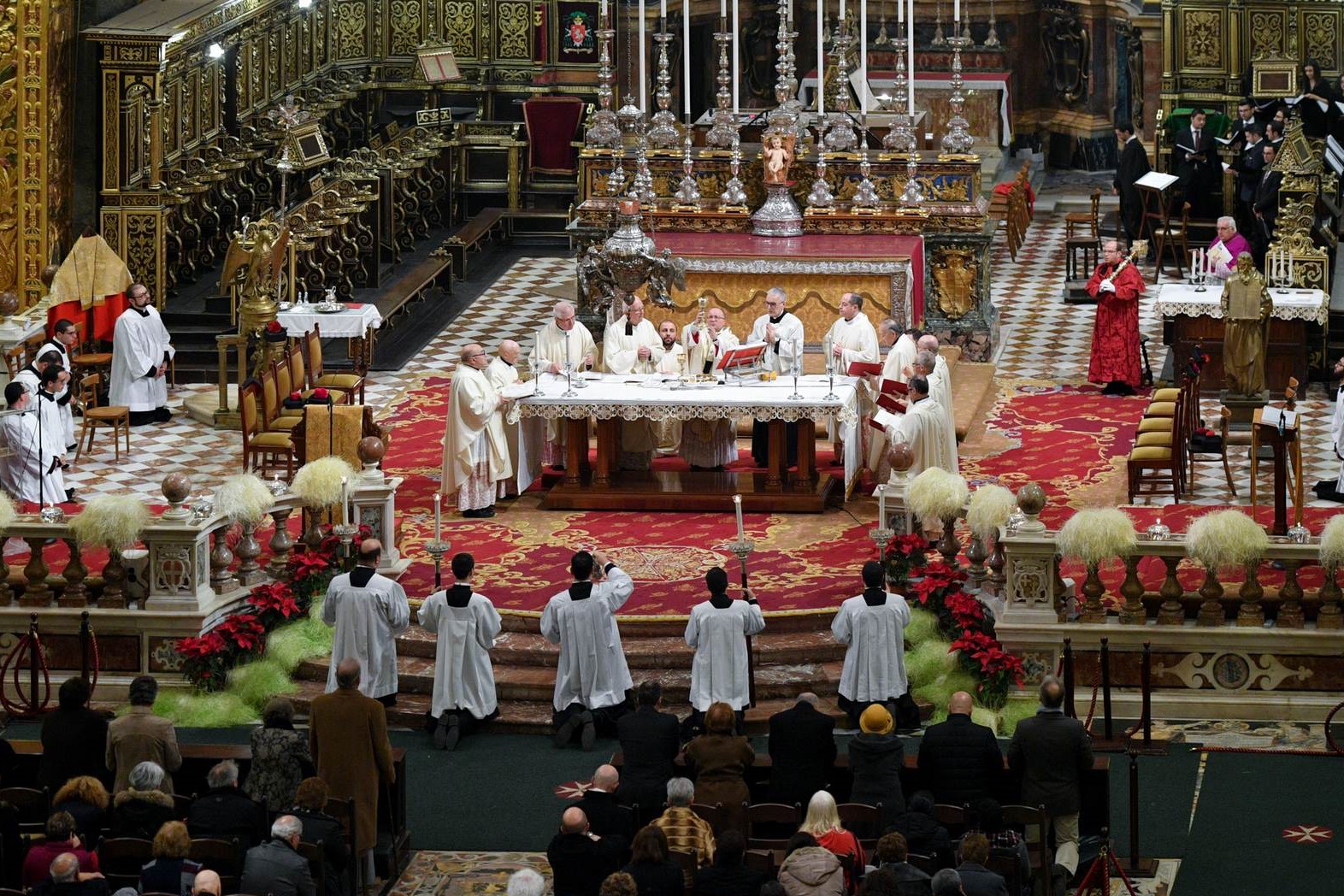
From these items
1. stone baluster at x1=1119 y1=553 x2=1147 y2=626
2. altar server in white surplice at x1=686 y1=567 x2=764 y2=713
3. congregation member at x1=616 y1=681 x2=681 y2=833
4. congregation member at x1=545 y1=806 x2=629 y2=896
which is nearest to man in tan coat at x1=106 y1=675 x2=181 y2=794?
congregation member at x1=616 y1=681 x2=681 y2=833

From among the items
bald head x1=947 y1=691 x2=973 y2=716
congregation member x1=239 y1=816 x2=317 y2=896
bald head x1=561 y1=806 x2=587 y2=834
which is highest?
bald head x1=947 y1=691 x2=973 y2=716

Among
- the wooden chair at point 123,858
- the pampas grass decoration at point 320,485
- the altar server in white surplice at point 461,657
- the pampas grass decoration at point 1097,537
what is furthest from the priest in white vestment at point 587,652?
the wooden chair at point 123,858

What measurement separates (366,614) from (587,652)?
1.34m

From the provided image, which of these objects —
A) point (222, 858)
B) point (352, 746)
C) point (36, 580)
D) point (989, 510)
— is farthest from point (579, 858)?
point (36, 580)

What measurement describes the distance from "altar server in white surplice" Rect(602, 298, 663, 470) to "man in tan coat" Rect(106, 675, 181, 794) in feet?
21.6

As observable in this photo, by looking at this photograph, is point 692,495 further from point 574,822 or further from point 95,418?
point 574,822

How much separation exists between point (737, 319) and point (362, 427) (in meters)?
4.41

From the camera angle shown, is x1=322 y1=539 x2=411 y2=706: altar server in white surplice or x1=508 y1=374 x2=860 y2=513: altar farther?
x1=508 y1=374 x2=860 y2=513: altar

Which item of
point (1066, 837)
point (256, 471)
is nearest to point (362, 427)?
point (256, 471)

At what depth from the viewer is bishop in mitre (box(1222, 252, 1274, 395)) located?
844 inches

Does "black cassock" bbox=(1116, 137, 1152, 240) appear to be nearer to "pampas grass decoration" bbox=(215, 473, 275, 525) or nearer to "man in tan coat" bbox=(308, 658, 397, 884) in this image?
"pampas grass decoration" bbox=(215, 473, 275, 525)

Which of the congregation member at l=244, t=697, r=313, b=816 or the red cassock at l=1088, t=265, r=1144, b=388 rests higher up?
the red cassock at l=1088, t=265, r=1144, b=388

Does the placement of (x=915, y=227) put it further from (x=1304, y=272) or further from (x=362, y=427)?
(x=362, y=427)

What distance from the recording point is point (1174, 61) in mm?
31422
